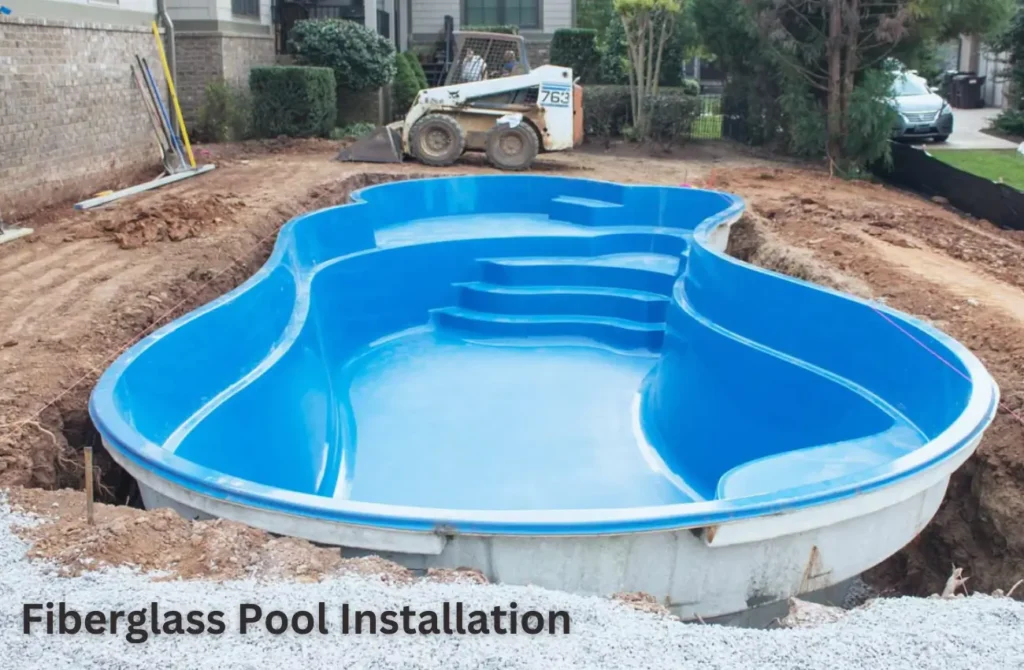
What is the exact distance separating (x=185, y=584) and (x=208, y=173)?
424 inches

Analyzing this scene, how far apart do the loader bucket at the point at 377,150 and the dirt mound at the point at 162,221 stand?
493cm

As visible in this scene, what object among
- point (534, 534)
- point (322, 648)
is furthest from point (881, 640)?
point (322, 648)

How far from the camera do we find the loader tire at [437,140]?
1415 cm

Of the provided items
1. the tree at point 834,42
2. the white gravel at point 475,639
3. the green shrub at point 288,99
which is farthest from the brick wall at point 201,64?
the white gravel at point 475,639

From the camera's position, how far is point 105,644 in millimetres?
2836

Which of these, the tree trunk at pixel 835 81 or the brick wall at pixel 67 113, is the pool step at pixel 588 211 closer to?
the tree trunk at pixel 835 81

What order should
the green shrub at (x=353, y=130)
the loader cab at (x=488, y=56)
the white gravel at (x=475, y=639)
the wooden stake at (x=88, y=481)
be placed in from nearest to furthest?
the white gravel at (x=475, y=639) → the wooden stake at (x=88, y=481) → the loader cab at (x=488, y=56) → the green shrub at (x=353, y=130)

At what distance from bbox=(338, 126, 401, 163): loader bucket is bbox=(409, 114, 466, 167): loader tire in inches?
12.9

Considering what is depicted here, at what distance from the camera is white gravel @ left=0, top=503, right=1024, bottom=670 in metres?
2.79

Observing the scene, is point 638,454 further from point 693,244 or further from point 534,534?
point 534,534

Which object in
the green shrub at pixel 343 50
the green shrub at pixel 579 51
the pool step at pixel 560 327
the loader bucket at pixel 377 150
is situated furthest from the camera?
the green shrub at pixel 579 51

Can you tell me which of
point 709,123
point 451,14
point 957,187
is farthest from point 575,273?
point 451,14

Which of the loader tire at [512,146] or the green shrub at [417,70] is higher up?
the green shrub at [417,70]

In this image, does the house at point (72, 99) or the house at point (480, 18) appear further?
the house at point (480, 18)
